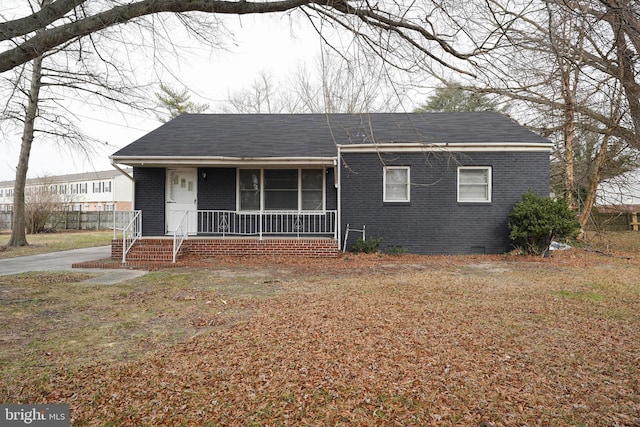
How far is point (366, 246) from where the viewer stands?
38.0 ft

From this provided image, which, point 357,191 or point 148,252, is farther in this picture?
point 357,191

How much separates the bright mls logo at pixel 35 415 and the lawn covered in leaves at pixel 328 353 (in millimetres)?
81

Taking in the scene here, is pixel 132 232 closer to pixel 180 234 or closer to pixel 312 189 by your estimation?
pixel 180 234

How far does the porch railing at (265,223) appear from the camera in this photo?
12.0 m

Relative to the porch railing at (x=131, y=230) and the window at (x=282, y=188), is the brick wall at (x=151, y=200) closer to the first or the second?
the porch railing at (x=131, y=230)

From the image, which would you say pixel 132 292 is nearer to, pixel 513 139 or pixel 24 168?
pixel 513 139

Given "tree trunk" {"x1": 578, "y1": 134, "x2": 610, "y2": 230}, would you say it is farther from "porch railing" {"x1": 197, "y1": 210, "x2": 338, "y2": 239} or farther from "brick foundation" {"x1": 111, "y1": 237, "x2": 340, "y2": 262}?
"brick foundation" {"x1": 111, "y1": 237, "x2": 340, "y2": 262}

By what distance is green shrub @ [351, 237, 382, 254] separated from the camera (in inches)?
456

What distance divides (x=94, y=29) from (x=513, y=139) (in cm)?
1158

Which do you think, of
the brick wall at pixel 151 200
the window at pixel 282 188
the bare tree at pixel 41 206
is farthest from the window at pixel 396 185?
the bare tree at pixel 41 206

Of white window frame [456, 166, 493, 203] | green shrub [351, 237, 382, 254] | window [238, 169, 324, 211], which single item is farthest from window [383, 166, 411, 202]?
window [238, 169, 324, 211]

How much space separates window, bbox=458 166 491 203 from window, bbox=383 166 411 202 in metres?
1.69

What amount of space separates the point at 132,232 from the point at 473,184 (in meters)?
10.4

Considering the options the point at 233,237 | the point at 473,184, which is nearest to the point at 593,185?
the point at 473,184
